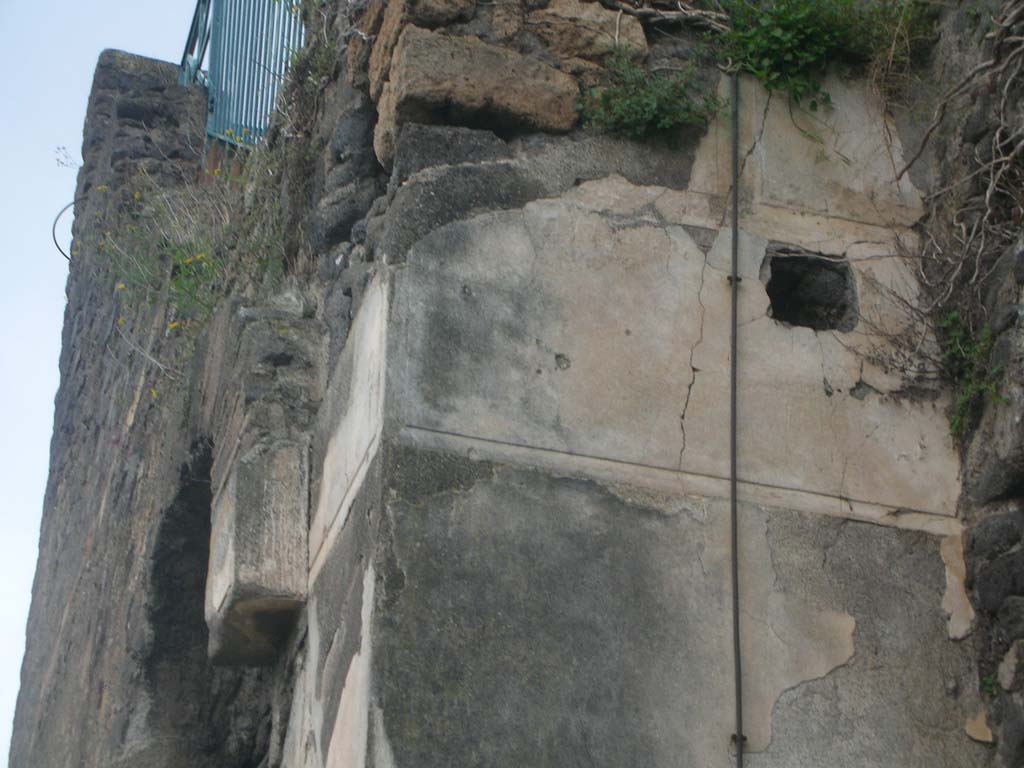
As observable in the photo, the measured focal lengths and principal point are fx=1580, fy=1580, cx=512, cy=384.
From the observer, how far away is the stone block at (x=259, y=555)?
12.1 ft

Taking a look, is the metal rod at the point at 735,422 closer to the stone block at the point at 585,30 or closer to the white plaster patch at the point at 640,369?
the white plaster patch at the point at 640,369

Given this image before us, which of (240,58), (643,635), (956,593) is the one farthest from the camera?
(240,58)

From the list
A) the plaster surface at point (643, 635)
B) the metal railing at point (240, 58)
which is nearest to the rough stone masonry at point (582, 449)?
the plaster surface at point (643, 635)

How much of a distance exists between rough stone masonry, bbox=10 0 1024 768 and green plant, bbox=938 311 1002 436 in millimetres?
69

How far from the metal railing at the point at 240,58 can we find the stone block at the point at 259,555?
73.7 inches

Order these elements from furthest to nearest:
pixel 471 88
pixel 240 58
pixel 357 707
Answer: pixel 240 58 → pixel 471 88 → pixel 357 707

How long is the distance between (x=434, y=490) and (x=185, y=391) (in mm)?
2221

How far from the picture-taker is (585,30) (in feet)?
12.4

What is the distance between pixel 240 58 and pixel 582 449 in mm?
4550

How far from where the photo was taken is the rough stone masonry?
9.98ft

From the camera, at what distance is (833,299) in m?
3.64

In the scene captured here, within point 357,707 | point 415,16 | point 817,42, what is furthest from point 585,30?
point 357,707

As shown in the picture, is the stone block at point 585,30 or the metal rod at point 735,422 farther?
the stone block at point 585,30

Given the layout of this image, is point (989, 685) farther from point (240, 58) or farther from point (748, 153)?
point (240, 58)
